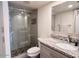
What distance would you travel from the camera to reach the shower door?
9.35ft

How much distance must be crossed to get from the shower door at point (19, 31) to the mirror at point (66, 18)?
143 cm

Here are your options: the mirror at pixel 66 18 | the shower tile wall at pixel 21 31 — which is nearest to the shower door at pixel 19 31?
the shower tile wall at pixel 21 31

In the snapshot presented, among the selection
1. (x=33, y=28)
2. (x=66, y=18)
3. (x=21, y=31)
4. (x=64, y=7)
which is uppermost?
(x=64, y=7)

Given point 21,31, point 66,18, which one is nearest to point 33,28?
point 21,31

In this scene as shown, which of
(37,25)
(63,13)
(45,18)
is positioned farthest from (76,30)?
(37,25)

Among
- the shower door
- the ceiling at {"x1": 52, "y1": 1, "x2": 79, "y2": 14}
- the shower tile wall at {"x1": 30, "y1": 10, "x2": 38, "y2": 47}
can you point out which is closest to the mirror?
the ceiling at {"x1": 52, "y1": 1, "x2": 79, "y2": 14}

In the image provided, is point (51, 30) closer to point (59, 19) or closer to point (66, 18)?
point (59, 19)

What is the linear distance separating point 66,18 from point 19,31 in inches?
78.8

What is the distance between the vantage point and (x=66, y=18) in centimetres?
198

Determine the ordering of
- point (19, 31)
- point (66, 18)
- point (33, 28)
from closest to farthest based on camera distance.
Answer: point (66, 18), point (19, 31), point (33, 28)

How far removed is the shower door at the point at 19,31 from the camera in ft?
9.35

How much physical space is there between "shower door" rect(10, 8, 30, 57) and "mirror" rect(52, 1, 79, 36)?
4.70ft

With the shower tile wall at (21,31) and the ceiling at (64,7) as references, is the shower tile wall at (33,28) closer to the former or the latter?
the shower tile wall at (21,31)

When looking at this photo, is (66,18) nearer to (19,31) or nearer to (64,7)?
(64,7)
